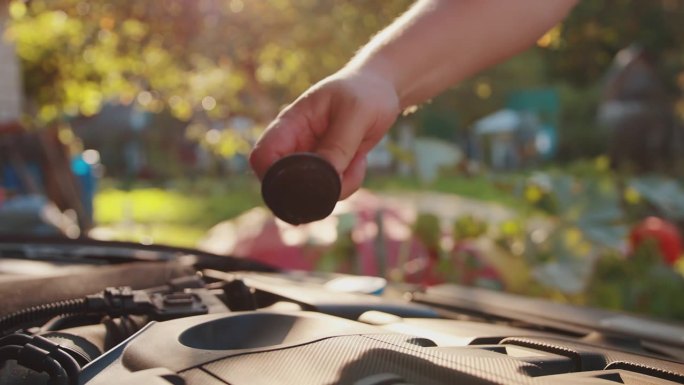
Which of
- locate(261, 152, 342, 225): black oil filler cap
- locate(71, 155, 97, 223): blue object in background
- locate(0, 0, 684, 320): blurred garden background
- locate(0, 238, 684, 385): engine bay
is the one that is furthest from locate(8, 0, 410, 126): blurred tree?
locate(71, 155, 97, 223): blue object in background

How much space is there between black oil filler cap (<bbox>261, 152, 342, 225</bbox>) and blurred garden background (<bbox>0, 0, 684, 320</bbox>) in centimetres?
45

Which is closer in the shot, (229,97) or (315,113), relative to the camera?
(315,113)

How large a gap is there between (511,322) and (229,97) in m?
5.11

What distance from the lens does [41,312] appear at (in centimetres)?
148

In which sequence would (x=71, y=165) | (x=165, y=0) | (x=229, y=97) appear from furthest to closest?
(x=71, y=165)
(x=229, y=97)
(x=165, y=0)

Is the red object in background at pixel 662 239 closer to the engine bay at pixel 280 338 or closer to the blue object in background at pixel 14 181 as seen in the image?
the engine bay at pixel 280 338

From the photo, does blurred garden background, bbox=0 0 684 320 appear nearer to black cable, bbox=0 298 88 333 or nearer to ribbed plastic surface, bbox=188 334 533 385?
black cable, bbox=0 298 88 333

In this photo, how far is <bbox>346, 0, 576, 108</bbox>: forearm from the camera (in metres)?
1.45

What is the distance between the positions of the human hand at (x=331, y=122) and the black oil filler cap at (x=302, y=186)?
41 millimetres

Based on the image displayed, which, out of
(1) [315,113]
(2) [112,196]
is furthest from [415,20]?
(2) [112,196]

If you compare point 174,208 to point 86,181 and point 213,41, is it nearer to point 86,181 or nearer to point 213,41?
point 86,181

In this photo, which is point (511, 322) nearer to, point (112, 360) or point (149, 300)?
point (149, 300)

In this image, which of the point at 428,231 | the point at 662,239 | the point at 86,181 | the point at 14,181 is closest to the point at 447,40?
the point at 428,231

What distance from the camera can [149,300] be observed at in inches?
59.7
